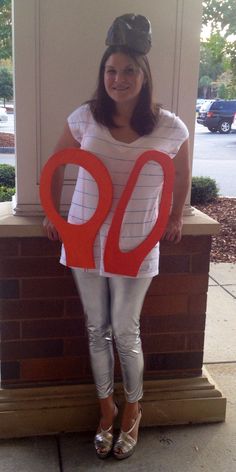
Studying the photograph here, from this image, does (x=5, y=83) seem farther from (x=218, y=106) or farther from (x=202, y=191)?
(x=202, y=191)

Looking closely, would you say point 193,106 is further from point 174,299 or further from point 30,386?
point 30,386

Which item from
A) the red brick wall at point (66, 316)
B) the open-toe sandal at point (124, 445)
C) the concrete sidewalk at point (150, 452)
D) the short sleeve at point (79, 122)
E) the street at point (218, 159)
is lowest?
the street at point (218, 159)

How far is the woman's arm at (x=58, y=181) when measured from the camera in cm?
241

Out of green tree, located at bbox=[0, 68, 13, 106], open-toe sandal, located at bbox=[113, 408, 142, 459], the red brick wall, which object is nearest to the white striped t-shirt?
the red brick wall

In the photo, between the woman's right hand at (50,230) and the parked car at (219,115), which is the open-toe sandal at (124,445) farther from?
the parked car at (219,115)

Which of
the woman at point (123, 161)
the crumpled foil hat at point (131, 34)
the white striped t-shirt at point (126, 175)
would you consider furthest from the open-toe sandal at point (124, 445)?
the crumpled foil hat at point (131, 34)

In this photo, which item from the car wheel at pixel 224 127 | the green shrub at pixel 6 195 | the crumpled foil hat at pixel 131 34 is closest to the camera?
the crumpled foil hat at pixel 131 34

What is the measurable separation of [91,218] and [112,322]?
0.48 metres

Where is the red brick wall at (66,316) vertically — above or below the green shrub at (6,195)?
above

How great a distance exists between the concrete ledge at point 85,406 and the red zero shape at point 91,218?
2.76ft

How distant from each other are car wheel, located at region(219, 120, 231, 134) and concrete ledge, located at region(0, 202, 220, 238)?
26.1 m

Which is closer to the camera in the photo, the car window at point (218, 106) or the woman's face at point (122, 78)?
the woman's face at point (122, 78)

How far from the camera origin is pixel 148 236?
233cm

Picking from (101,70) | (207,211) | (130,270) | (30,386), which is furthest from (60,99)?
(207,211)
